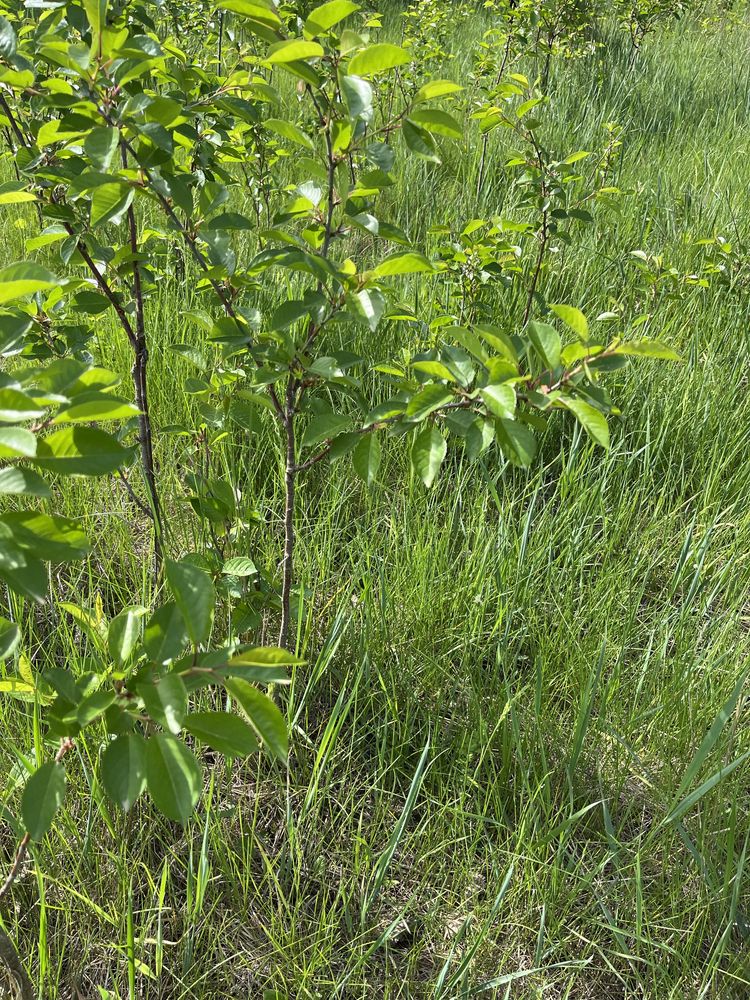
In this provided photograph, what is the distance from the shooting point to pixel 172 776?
0.77 metres

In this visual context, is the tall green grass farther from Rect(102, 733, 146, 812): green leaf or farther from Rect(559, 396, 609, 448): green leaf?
Rect(559, 396, 609, 448): green leaf

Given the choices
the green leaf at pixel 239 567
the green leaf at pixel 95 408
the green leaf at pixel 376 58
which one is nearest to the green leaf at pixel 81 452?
the green leaf at pixel 95 408

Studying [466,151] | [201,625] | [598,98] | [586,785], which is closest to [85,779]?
[201,625]

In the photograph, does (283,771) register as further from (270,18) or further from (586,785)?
(270,18)

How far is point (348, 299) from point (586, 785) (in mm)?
998

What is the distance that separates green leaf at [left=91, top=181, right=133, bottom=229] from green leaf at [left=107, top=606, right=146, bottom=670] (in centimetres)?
51

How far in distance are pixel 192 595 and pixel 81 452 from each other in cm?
18

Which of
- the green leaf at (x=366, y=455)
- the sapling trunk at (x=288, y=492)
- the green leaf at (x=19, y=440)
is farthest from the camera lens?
the sapling trunk at (x=288, y=492)

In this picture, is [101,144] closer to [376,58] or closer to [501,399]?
[376,58]

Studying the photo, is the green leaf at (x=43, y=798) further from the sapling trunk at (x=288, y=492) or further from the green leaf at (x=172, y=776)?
the sapling trunk at (x=288, y=492)

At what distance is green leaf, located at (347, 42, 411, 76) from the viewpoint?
90cm

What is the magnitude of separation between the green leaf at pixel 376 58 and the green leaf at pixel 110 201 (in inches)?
13.5

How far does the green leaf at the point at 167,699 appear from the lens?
744mm

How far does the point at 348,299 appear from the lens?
1.07 m
